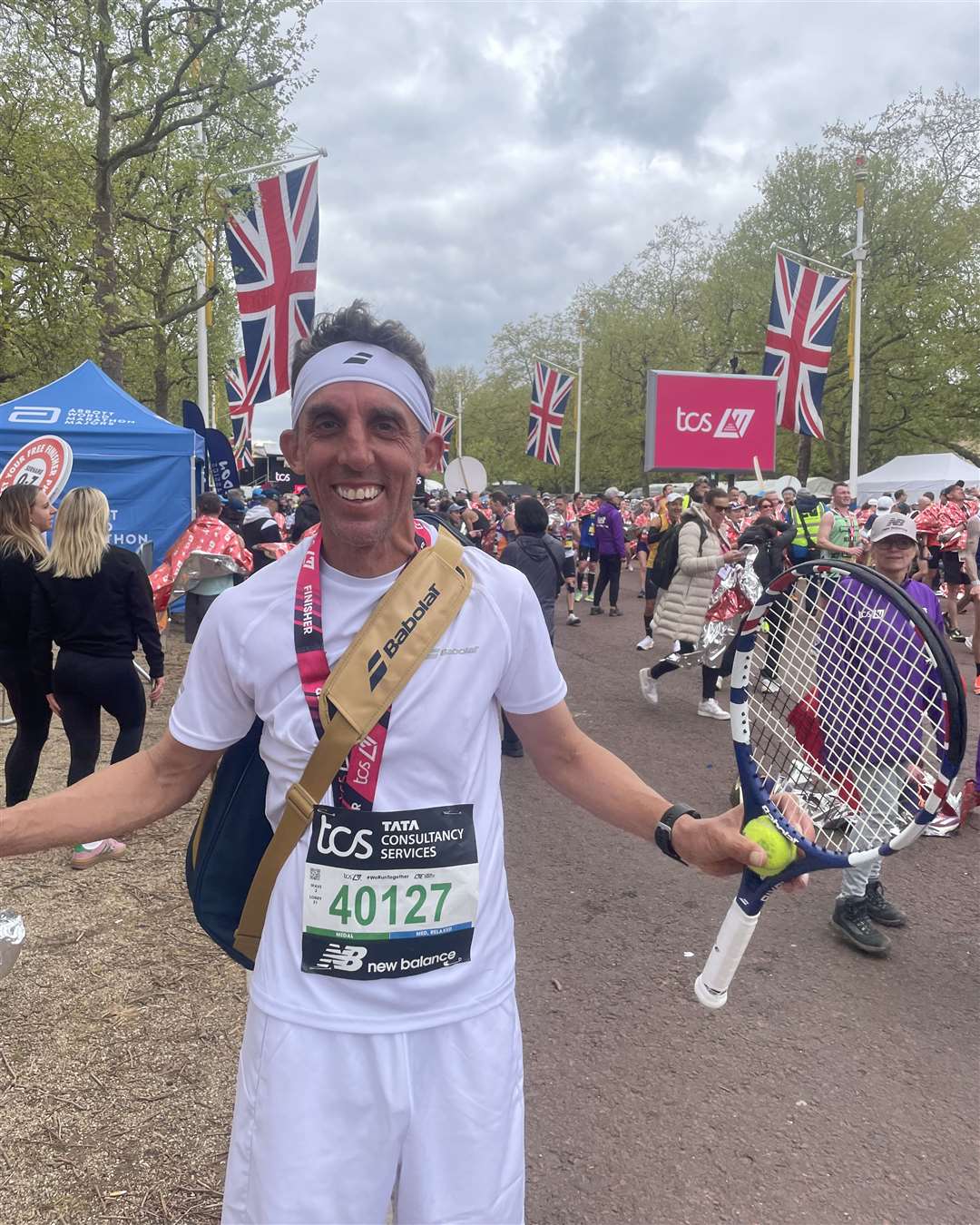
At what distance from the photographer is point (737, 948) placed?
1706 mm

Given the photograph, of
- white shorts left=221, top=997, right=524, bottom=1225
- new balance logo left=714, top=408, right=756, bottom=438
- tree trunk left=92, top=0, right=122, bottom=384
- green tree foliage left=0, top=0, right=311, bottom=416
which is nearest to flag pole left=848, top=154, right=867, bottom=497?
new balance logo left=714, top=408, right=756, bottom=438

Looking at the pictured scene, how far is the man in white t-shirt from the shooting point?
142 centimetres

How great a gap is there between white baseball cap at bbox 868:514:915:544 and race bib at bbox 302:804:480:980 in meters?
3.45

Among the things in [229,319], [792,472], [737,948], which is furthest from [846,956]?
[792,472]

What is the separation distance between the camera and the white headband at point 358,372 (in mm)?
1605

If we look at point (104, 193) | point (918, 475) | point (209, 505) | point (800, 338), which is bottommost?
point (918, 475)

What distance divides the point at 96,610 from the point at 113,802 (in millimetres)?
3350

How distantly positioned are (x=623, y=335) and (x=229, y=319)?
18640 mm

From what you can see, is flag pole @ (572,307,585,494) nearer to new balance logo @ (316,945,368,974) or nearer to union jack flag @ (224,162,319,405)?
union jack flag @ (224,162,319,405)

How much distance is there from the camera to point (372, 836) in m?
1.50

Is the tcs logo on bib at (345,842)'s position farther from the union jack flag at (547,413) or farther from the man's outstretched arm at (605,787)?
the union jack flag at (547,413)

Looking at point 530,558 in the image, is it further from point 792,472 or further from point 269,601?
point 792,472

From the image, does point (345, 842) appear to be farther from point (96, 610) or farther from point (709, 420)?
point (709, 420)

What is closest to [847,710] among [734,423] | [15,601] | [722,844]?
[722,844]
